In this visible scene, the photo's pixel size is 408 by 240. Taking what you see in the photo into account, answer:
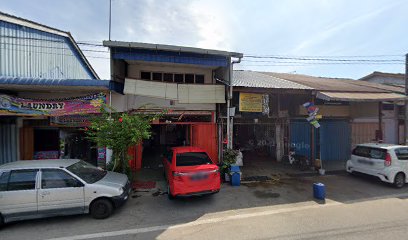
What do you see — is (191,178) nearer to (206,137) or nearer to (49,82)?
(206,137)

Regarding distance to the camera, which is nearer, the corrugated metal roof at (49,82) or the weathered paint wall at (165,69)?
the corrugated metal roof at (49,82)

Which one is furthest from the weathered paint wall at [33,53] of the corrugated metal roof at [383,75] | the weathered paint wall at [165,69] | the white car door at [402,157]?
the corrugated metal roof at [383,75]

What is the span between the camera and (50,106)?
8453 millimetres

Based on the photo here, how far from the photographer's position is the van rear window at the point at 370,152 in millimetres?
8078

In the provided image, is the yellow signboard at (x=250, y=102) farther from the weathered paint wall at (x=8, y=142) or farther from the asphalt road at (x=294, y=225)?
the weathered paint wall at (x=8, y=142)

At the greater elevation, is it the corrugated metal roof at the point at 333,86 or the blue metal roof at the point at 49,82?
the corrugated metal roof at the point at 333,86

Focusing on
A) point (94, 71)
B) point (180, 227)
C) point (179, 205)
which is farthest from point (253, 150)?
point (94, 71)

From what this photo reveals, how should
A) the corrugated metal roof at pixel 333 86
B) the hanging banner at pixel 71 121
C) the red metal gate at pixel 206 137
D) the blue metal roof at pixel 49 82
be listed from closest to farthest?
1. the blue metal roof at pixel 49 82
2. the hanging banner at pixel 71 121
3. the red metal gate at pixel 206 137
4. the corrugated metal roof at pixel 333 86

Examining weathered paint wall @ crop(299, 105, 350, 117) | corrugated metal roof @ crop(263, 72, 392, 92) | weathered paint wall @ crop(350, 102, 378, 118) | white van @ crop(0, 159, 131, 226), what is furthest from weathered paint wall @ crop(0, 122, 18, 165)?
weathered paint wall @ crop(350, 102, 378, 118)

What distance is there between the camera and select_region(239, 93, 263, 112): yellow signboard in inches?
394

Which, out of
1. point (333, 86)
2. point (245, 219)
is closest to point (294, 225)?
point (245, 219)

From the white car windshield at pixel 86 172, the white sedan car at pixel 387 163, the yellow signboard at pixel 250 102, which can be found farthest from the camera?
the yellow signboard at pixel 250 102

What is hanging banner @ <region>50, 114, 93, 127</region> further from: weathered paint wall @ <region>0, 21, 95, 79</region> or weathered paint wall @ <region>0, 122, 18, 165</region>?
weathered paint wall @ <region>0, 21, 95, 79</region>

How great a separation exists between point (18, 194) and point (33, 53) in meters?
9.93
